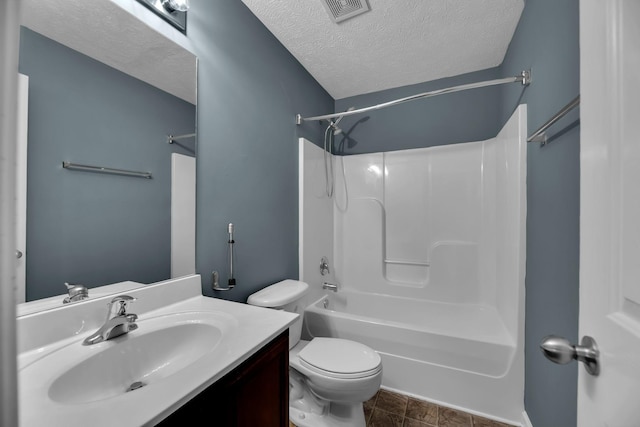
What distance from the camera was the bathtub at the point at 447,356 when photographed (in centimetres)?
149

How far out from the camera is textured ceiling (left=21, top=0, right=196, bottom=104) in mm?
778

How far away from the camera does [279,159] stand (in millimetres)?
1814

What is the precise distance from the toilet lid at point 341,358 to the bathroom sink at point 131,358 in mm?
637

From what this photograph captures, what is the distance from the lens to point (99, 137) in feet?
2.85

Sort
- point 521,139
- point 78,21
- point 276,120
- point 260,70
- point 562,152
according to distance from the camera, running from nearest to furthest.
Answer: point 78,21 → point 562,152 → point 521,139 → point 260,70 → point 276,120

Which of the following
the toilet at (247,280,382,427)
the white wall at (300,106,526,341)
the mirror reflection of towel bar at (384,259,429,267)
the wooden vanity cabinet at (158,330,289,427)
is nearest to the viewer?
the wooden vanity cabinet at (158,330,289,427)

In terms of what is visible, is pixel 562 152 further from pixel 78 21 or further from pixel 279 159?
pixel 78 21

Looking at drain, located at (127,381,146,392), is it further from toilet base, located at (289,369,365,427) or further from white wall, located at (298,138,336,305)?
white wall, located at (298,138,336,305)

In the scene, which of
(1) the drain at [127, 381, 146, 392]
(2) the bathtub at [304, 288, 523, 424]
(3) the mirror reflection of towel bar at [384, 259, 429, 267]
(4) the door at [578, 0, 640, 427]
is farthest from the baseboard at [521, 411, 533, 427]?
(1) the drain at [127, 381, 146, 392]

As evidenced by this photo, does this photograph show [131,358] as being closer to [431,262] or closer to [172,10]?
[172,10]

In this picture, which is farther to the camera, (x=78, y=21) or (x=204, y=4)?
(x=204, y=4)

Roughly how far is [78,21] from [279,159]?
113 cm

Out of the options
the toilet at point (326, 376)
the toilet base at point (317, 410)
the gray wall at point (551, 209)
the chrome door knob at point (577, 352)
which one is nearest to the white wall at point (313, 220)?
the toilet at point (326, 376)

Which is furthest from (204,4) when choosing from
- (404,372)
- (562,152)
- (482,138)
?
(404,372)
